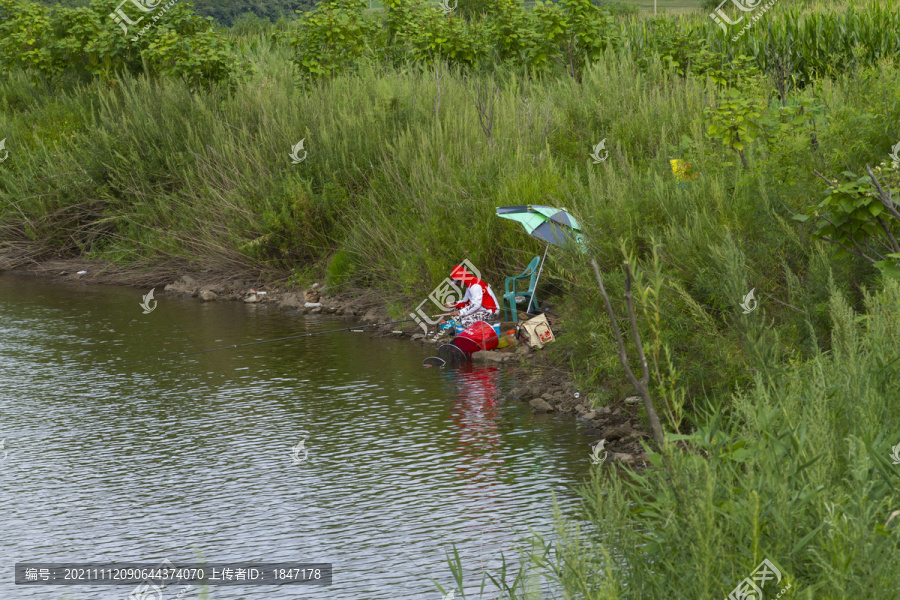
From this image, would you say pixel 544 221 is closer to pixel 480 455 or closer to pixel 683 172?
pixel 683 172

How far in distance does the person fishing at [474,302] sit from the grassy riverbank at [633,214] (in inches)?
33.8

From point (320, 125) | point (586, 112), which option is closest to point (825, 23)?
point (586, 112)

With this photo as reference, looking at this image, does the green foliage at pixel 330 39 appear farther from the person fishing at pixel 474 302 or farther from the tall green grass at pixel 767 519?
the tall green grass at pixel 767 519

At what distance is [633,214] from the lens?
9.98 m

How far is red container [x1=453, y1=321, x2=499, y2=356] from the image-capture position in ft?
37.0

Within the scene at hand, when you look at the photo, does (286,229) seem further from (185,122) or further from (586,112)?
(586,112)

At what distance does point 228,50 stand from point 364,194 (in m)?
5.96

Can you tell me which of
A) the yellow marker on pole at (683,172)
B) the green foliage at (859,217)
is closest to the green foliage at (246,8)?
the yellow marker on pole at (683,172)

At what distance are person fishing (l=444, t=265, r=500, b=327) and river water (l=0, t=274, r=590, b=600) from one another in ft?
2.52

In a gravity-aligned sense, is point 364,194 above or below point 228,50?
below

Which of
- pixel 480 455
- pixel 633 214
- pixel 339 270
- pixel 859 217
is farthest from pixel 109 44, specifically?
pixel 859 217

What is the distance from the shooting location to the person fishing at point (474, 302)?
11773 mm

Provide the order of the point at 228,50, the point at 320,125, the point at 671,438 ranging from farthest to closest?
the point at 228,50
the point at 320,125
the point at 671,438

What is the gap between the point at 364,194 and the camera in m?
15.8
